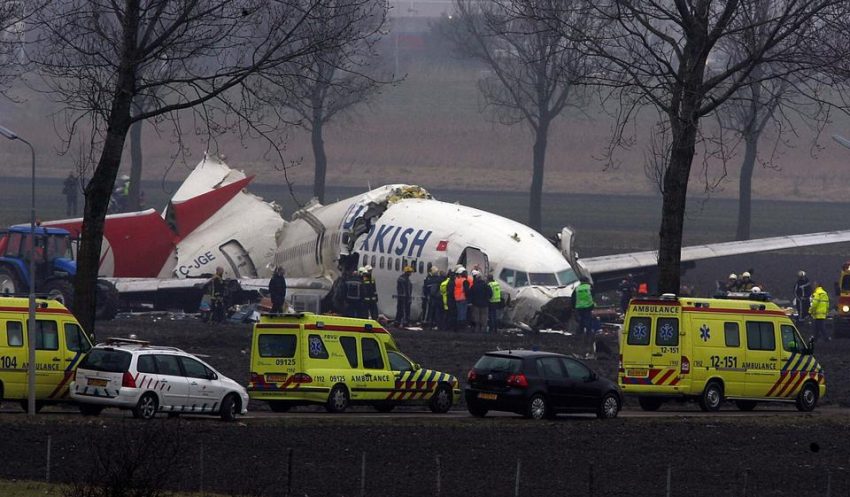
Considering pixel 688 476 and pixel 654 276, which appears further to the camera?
pixel 654 276

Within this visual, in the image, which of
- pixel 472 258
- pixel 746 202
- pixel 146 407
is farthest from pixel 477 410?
pixel 746 202

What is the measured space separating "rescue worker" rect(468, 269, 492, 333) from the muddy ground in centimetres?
1613

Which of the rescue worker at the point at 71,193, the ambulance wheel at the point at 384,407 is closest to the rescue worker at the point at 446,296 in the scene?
the ambulance wheel at the point at 384,407

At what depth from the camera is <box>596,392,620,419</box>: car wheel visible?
98.6ft

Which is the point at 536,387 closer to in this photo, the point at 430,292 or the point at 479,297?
the point at 479,297

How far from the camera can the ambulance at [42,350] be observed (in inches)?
1113

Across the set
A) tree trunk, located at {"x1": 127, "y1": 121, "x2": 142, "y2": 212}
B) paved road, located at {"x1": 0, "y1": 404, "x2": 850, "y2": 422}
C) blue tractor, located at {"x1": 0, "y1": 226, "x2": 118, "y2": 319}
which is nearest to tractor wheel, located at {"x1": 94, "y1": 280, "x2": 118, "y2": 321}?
blue tractor, located at {"x1": 0, "y1": 226, "x2": 118, "y2": 319}

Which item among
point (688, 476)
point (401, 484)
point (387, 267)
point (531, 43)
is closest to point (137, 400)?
point (401, 484)

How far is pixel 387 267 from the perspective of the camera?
5038 centimetres

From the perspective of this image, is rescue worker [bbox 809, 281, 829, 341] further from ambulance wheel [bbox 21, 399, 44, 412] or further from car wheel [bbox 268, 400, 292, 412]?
ambulance wheel [bbox 21, 399, 44, 412]

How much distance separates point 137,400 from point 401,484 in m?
6.89

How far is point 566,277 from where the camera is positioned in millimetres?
48000

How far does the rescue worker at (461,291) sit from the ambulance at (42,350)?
19.0 meters

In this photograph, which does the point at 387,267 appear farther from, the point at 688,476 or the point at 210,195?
the point at 688,476
